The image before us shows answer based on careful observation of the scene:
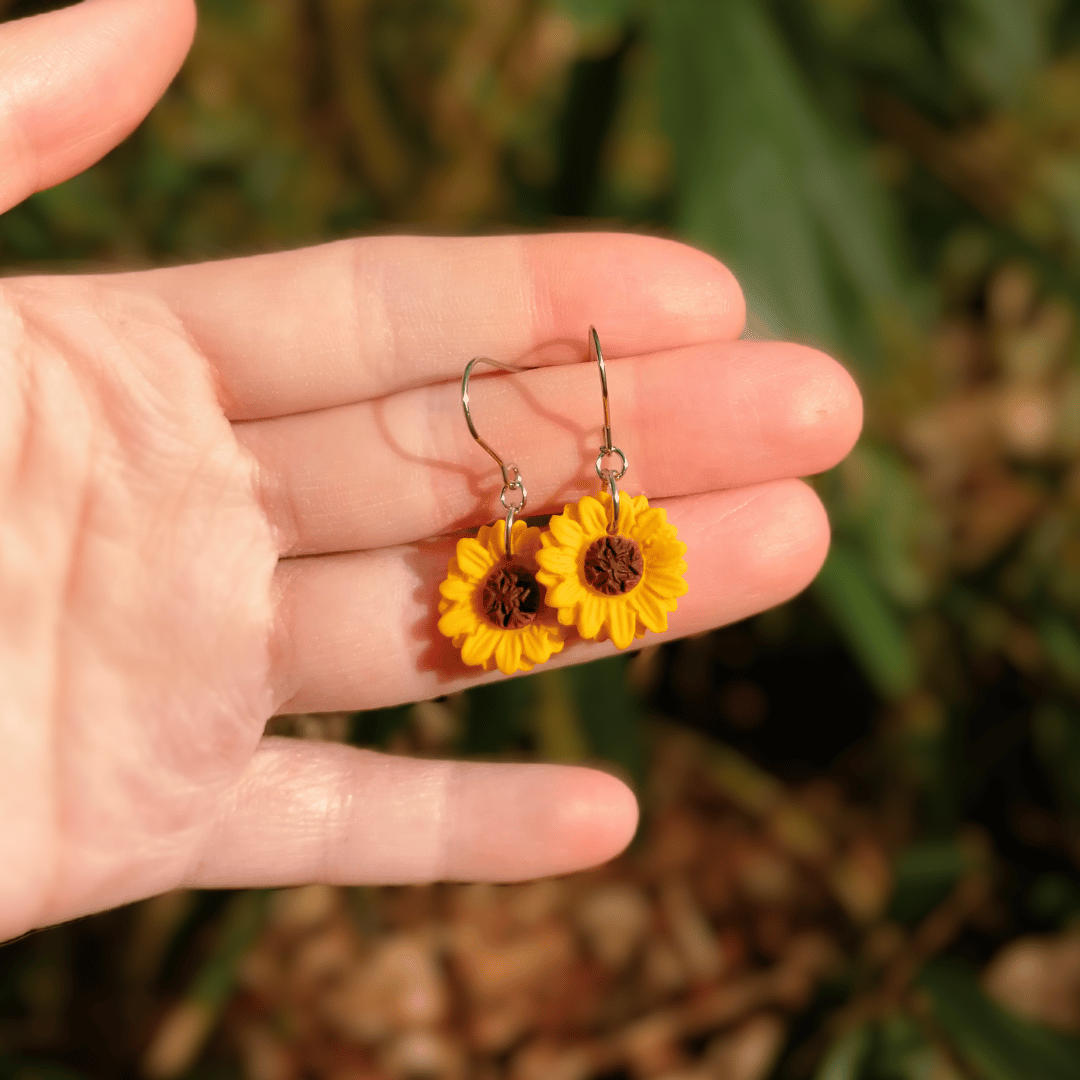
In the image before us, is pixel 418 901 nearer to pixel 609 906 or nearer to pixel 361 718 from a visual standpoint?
pixel 609 906

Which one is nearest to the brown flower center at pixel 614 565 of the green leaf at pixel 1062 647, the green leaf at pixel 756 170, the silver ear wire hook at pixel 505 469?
the silver ear wire hook at pixel 505 469

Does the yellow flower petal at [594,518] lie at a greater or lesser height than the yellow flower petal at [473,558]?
greater

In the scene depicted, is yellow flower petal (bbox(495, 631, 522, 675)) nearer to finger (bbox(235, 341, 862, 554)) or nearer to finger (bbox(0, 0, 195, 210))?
finger (bbox(235, 341, 862, 554))

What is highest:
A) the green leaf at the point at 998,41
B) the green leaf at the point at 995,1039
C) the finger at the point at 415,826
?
the green leaf at the point at 998,41

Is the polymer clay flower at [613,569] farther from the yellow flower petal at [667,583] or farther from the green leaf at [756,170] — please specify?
the green leaf at [756,170]

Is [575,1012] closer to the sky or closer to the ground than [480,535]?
closer to the ground

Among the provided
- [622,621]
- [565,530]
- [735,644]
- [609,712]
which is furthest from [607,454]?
[735,644]

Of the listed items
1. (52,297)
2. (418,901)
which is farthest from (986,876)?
(52,297)

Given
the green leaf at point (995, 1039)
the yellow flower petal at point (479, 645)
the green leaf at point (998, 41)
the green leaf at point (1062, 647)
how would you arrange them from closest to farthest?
the yellow flower petal at point (479, 645) < the green leaf at point (995, 1039) < the green leaf at point (1062, 647) < the green leaf at point (998, 41)
